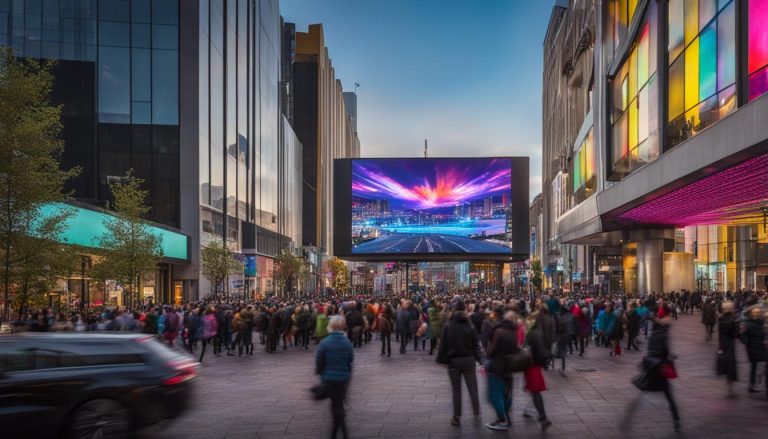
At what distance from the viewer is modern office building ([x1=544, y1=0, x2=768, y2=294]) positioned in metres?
21.0

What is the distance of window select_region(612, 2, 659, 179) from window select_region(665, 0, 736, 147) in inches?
100

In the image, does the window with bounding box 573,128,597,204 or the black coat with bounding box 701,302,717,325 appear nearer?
the black coat with bounding box 701,302,717,325

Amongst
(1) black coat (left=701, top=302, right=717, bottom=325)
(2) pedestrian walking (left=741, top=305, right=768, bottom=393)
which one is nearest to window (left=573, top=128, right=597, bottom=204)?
(1) black coat (left=701, top=302, right=717, bottom=325)

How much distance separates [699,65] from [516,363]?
20077 millimetres

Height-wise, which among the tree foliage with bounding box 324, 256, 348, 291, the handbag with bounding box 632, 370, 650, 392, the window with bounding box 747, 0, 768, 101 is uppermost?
the window with bounding box 747, 0, 768, 101

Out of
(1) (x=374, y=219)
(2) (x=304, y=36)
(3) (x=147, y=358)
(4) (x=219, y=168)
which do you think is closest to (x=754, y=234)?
(1) (x=374, y=219)

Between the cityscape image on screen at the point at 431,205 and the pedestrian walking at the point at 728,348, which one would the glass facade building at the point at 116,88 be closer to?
the cityscape image on screen at the point at 431,205

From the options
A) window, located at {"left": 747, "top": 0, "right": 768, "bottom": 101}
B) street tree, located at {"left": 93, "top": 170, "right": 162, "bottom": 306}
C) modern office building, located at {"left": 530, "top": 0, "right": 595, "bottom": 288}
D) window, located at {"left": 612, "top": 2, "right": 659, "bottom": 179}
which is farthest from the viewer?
modern office building, located at {"left": 530, "top": 0, "right": 595, "bottom": 288}

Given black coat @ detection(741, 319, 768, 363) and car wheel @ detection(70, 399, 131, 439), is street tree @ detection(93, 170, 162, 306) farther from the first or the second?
black coat @ detection(741, 319, 768, 363)

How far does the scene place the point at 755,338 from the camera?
40.4 ft

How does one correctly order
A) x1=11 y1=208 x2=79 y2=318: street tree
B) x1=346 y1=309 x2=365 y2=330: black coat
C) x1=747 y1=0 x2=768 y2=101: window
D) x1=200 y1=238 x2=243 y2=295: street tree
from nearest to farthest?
x1=747 y1=0 x2=768 y2=101: window → x1=346 y1=309 x2=365 y2=330: black coat → x1=11 y1=208 x2=79 y2=318: street tree → x1=200 y1=238 x2=243 y2=295: street tree

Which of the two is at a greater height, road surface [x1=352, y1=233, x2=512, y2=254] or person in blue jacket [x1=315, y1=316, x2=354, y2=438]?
road surface [x1=352, y1=233, x2=512, y2=254]

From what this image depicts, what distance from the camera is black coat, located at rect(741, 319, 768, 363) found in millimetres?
12250

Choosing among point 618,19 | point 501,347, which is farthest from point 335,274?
point 501,347
